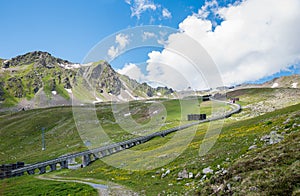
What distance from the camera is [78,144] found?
92.8 metres

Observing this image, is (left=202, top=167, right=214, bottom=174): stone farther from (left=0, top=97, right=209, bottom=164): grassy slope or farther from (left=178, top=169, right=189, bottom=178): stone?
(left=0, top=97, right=209, bottom=164): grassy slope

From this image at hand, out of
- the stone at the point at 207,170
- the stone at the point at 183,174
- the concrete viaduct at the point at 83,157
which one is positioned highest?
the stone at the point at 207,170

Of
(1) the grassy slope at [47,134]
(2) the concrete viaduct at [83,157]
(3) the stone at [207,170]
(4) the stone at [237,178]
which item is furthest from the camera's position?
(1) the grassy slope at [47,134]

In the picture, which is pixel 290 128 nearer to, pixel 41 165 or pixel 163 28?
pixel 163 28

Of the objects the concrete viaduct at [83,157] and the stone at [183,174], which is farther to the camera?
the concrete viaduct at [83,157]

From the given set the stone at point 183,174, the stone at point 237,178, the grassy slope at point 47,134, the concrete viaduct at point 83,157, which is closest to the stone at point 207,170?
the stone at point 183,174

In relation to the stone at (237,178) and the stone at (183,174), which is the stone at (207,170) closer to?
the stone at (183,174)

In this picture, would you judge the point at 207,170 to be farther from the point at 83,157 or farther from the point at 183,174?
the point at 83,157

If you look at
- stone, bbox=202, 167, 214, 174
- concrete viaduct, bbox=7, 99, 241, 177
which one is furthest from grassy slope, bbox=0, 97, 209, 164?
stone, bbox=202, 167, 214, 174

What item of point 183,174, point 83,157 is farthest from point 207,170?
point 83,157

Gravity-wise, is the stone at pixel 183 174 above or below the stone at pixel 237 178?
below

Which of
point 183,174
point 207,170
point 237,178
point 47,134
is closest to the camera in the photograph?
point 237,178

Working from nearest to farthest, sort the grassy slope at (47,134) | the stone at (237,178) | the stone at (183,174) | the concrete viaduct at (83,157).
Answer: the stone at (237,178) → the stone at (183,174) → the concrete viaduct at (83,157) → the grassy slope at (47,134)

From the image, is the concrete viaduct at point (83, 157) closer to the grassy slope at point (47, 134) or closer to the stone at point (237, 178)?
the grassy slope at point (47, 134)
